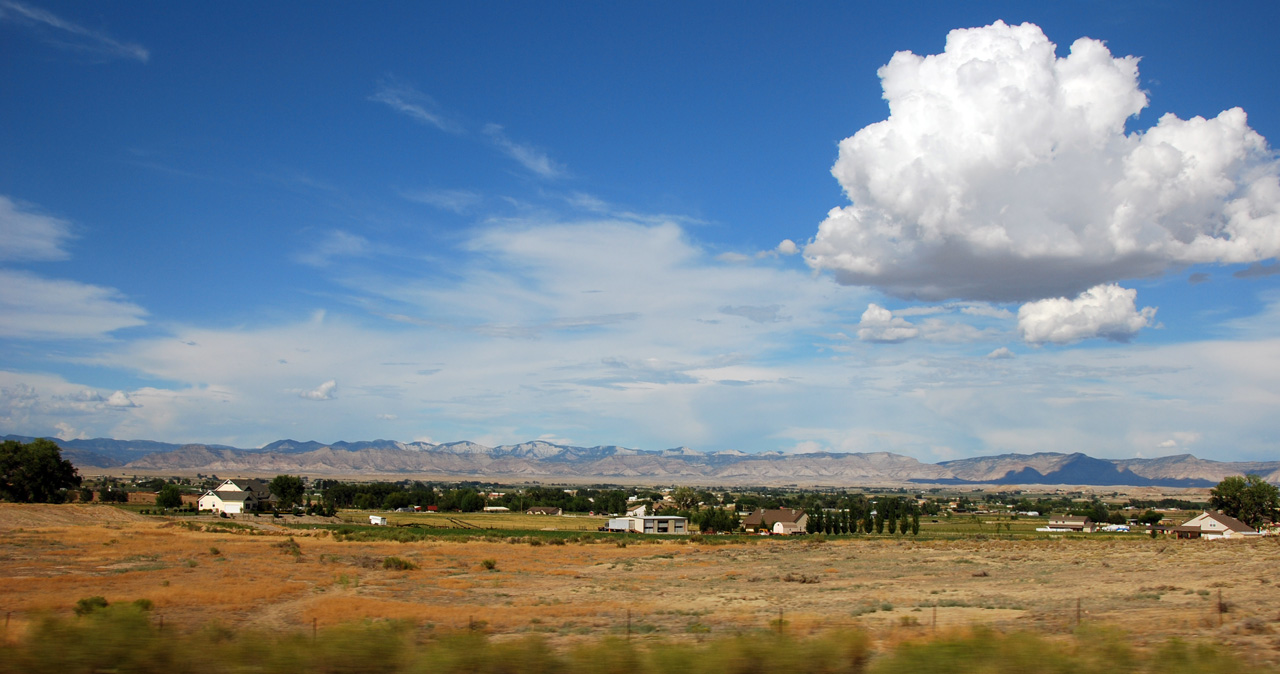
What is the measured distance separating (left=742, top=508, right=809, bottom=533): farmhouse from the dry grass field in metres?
48.4

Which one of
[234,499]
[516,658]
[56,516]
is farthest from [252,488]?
[516,658]

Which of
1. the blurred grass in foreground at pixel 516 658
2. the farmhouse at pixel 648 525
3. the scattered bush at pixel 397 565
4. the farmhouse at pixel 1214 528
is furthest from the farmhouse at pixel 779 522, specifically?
the blurred grass in foreground at pixel 516 658

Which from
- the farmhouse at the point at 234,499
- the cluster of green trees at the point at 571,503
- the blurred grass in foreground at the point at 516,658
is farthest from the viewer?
the cluster of green trees at the point at 571,503

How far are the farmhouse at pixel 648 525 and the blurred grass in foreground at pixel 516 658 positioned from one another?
332 ft

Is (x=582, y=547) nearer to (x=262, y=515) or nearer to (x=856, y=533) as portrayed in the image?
(x=856, y=533)

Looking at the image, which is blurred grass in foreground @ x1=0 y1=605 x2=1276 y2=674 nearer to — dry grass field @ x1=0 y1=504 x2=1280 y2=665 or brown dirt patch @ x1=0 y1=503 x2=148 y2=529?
dry grass field @ x1=0 y1=504 x2=1280 y2=665

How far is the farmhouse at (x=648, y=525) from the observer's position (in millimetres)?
110562

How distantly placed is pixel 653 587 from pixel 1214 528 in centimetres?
8226

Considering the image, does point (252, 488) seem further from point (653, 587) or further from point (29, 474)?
point (653, 587)

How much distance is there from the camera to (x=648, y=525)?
369ft

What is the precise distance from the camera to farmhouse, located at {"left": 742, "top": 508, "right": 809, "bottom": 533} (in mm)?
112562

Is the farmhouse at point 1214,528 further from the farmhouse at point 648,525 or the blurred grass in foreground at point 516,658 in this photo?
the blurred grass in foreground at point 516,658

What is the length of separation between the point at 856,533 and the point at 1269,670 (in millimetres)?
98569

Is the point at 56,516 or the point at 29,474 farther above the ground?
the point at 29,474
